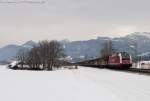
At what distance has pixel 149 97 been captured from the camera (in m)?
18.7

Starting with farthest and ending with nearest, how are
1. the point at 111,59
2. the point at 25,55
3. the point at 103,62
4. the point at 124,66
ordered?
the point at 25,55
the point at 103,62
the point at 111,59
the point at 124,66

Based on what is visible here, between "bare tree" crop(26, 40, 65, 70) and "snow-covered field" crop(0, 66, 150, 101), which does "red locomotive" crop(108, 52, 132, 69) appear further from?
"bare tree" crop(26, 40, 65, 70)

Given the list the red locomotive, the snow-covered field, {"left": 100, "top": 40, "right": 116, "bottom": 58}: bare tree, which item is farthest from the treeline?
→ the snow-covered field

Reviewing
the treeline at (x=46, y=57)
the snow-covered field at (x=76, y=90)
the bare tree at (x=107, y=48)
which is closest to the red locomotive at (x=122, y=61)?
the snow-covered field at (x=76, y=90)

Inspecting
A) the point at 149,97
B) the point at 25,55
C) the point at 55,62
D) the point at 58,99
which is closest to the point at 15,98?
the point at 58,99

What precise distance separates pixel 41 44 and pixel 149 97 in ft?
343

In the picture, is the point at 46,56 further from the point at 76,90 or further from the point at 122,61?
the point at 76,90

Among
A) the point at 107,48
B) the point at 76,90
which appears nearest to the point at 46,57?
the point at 107,48

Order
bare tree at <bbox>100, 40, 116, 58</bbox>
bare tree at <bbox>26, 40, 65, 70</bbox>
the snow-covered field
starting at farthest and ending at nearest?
1. bare tree at <bbox>100, 40, 116, 58</bbox>
2. bare tree at <bbox>26, 40, 65, 70</bbox>
3. the snow-covered field

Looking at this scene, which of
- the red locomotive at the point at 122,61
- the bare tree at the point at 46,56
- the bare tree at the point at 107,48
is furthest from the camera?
the bare tree at the point at 107,48

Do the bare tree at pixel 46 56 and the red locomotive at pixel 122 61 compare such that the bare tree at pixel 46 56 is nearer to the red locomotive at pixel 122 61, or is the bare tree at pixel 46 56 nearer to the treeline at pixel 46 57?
the treeline at pixel 46 57

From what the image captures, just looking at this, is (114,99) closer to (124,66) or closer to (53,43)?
(124,66)

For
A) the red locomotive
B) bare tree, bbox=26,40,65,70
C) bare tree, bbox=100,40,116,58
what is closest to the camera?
the red locomotive

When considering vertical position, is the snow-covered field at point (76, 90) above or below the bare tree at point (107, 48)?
below
